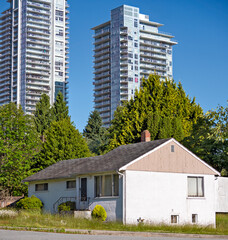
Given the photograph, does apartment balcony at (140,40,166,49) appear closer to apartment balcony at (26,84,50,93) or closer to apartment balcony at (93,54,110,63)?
apartment balcony at (93,54,110,63)

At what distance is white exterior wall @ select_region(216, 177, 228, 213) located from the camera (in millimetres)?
40562

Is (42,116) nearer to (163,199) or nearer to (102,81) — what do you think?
(163,199)

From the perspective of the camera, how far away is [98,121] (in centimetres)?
10188

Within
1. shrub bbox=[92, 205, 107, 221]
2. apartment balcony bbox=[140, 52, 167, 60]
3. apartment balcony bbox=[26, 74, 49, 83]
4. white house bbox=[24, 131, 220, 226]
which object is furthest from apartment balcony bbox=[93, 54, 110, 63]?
shrub bbox=[92, 205, 107, 221]

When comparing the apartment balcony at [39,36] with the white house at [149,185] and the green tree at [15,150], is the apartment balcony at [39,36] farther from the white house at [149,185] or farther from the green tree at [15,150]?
the white house at [149,185]

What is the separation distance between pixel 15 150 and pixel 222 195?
19.7 m

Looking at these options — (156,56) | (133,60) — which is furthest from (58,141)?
(156,56)

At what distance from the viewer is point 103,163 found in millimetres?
35188

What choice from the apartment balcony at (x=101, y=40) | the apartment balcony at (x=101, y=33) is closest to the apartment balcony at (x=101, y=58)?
the apartment balcony at (x=101, y=40)

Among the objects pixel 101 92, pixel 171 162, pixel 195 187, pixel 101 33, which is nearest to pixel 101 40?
pixel 101 33

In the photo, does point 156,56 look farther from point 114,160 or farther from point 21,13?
point 114,160

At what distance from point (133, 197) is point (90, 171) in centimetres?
395

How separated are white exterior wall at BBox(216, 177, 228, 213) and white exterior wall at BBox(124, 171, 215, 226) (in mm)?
5246

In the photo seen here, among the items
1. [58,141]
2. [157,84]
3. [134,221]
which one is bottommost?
[134,221]
